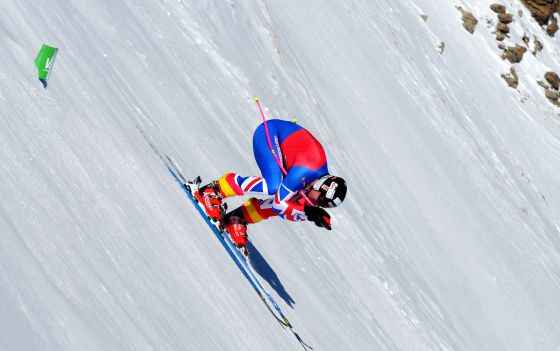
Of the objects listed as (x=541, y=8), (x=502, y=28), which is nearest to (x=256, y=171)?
(x=502, y=28)

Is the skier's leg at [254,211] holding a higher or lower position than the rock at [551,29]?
higher

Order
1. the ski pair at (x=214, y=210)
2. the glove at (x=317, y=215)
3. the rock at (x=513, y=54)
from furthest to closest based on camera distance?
the rock at (x=513, y=54) < the ski pair at (x=214, y=210) < the glove at (x=317, y=215)

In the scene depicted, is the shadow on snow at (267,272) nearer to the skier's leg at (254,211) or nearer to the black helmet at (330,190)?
the skier's leg at (254,211)

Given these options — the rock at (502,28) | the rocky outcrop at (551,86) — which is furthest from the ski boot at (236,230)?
the rock at (502,28)

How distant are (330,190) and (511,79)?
2208cm

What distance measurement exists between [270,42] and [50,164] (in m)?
10.8

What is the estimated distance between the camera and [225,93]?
1420 centimetres

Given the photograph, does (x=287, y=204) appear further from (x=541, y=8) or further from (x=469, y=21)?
(x=541, y=8)

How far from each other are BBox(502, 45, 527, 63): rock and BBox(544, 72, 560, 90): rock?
118cm

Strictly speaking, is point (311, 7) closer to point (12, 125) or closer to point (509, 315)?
point (509, 315)

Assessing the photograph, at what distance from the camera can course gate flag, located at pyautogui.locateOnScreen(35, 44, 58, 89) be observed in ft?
27.5

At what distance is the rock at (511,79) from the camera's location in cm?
3005

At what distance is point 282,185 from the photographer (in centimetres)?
937

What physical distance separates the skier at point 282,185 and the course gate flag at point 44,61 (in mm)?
1851
